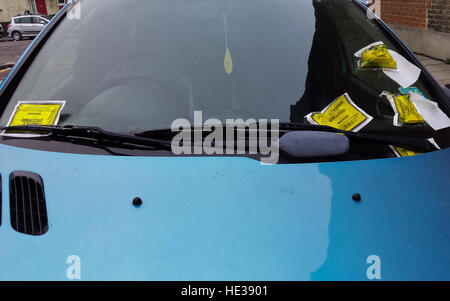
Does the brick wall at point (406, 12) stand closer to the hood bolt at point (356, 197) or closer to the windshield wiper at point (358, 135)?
the windshield wiper at point (358, 135)

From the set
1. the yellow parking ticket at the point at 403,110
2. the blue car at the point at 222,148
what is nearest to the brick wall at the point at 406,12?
the blue car at the point at 222,148

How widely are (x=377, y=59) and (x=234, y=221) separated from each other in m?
1.20

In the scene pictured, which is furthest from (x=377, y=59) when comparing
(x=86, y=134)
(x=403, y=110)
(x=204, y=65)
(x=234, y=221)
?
(x=86, y=134)

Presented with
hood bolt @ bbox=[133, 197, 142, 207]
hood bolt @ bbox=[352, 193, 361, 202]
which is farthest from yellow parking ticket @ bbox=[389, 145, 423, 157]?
hood bolt @ bbox=[133, 197, 142, 207]

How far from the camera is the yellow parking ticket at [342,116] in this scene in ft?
6.57

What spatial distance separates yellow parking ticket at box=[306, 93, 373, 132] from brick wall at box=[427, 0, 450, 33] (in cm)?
939

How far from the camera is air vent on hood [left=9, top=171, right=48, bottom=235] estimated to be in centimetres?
166

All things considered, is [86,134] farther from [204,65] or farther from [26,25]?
[26,25]

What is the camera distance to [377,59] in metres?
2.33

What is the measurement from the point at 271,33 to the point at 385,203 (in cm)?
101

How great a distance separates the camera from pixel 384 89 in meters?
2.25

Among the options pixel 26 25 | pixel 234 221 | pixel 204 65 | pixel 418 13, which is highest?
pixel 26 25

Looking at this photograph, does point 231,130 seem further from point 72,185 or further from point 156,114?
point 72,185

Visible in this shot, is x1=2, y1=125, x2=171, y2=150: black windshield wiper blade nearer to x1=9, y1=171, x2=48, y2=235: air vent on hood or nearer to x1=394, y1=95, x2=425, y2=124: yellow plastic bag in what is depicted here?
x1=9, y1=171, x2=48, y2=235: air vent on hood
